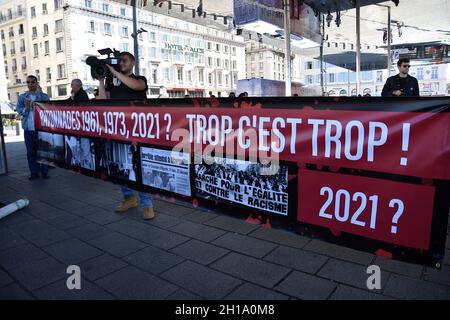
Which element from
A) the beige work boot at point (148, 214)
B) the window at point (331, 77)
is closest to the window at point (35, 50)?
the window at point (331, 77)

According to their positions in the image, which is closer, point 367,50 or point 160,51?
point 367,50

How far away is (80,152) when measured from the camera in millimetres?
4883

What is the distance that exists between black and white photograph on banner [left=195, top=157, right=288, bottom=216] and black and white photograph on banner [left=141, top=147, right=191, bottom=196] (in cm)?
18

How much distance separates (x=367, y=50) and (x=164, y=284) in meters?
15.3

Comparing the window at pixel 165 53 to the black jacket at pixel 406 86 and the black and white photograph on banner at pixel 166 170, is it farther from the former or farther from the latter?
the black and white photograph on banner at pixel 166 170

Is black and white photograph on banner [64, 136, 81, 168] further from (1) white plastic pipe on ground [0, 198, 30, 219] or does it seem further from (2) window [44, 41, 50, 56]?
(2) window [44, 41, 50, 56]

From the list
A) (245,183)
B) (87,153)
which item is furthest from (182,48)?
(245,183)

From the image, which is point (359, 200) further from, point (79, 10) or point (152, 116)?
point (79, 10)

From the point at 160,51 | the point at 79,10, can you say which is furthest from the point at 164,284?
the point at 160,51

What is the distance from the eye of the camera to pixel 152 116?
367cm

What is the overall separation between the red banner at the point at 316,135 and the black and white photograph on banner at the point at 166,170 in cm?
13

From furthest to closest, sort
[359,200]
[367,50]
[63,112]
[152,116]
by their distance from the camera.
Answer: [367,50] → [63,112] → [152,116] → [359,200]

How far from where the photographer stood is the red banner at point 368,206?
2.19 m
